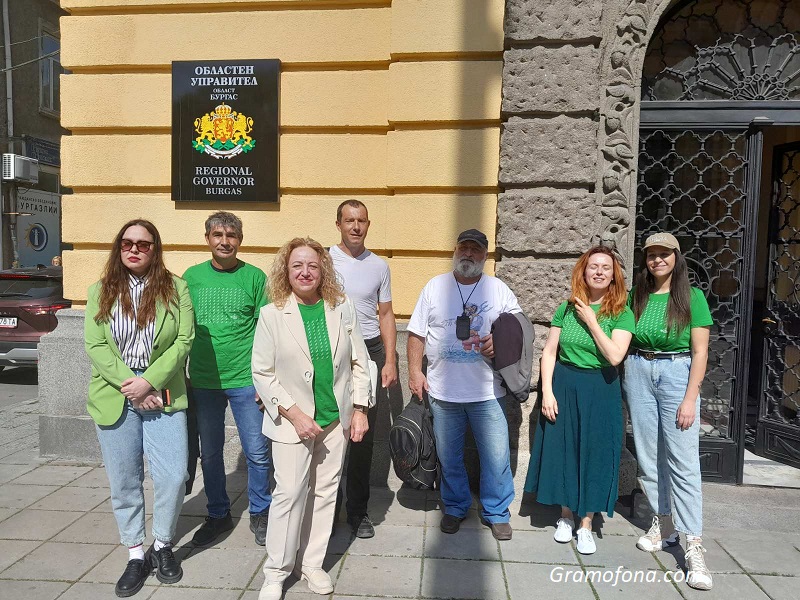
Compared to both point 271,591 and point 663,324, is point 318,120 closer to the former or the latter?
point 663,324

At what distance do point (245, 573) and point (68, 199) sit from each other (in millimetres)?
3683

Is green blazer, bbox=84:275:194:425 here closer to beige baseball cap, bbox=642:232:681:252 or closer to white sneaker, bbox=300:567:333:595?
white sneaker, bbox=300:567:333:595

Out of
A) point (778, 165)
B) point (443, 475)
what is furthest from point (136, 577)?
point (778, 165)

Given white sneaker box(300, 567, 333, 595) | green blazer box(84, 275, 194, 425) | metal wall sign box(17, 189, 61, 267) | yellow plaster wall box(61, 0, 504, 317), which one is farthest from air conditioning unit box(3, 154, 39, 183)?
white sneaker box(300, 567, 333, 595)

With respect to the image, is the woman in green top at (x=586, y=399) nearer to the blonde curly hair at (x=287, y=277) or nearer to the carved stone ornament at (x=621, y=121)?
the carved stone ornament at (x=621, y=121)

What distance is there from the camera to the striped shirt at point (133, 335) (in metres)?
3.29

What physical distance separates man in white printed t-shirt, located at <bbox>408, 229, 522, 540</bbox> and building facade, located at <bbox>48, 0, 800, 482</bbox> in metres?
0.68

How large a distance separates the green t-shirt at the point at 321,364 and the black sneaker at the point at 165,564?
1155mm

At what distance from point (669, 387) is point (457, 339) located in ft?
4.21

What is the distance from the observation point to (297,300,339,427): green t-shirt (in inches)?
127

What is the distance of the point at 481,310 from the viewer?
13.1 feet

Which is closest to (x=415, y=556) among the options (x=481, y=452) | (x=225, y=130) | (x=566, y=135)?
(x=481, y=452)

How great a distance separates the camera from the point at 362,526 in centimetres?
401

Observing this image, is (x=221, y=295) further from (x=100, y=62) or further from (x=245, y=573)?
(x=100, y=62)
